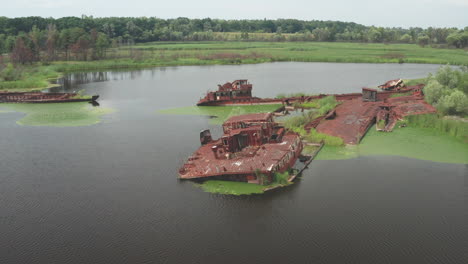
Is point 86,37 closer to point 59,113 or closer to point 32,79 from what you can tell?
point 32,79

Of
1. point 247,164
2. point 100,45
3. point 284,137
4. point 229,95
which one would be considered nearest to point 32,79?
point 100,45

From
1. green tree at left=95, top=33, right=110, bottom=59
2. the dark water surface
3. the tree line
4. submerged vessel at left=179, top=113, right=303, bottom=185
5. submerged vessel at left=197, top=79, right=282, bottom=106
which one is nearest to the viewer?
the dark water surface

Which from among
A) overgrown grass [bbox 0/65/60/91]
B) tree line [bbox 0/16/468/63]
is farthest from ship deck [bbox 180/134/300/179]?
tree line [bbox 0/16/468/63]

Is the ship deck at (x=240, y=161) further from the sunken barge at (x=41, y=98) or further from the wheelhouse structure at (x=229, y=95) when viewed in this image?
the sunken barge at (x=41, y=98)

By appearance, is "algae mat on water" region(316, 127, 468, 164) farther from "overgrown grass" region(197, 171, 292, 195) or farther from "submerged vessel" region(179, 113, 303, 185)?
"overgrown grass" region(197, 171, 292, 195)

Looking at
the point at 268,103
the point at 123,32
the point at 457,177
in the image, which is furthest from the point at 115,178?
the point at 123,32

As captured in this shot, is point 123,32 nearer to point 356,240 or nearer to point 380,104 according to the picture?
point 380,104
